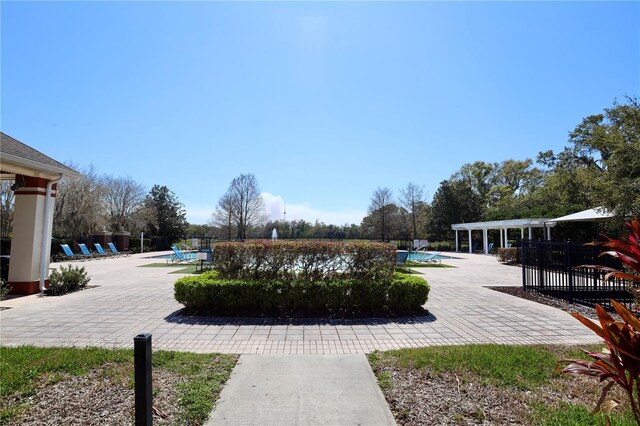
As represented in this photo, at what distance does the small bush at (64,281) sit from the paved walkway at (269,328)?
583mm

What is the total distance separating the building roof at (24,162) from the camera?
7.76 meters

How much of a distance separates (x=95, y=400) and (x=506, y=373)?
155 inches

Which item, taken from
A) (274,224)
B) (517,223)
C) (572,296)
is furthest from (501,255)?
(274,224)

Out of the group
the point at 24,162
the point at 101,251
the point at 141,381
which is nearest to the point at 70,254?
the point at 101,251

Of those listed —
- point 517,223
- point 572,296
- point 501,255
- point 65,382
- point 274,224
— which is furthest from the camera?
point 274,224

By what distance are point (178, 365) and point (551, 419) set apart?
11.7 ft

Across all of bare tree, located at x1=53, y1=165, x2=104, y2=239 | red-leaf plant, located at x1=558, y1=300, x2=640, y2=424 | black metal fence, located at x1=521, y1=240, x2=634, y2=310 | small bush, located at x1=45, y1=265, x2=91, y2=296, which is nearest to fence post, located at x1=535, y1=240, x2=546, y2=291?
black metal fence, located at x1=521, y1=240, x2=634, y2=310

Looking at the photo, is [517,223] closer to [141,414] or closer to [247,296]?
[247,296]

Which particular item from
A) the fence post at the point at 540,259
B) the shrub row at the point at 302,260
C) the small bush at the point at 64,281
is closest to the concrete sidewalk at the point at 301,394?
the shrub row at the point at 302,260

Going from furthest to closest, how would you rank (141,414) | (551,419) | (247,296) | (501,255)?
(501,255) → (247,296) → (551,419) → (141,414)

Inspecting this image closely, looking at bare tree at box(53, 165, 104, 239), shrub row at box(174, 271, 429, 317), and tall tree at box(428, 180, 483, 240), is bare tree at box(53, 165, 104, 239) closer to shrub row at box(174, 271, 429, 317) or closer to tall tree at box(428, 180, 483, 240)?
shrub row at box(174, 271, 429, 317)

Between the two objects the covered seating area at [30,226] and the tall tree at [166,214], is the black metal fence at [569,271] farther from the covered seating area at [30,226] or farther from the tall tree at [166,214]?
the tall tree at [166,214]

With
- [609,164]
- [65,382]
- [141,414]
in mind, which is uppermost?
[609,164]

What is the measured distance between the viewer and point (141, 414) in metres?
2.13
